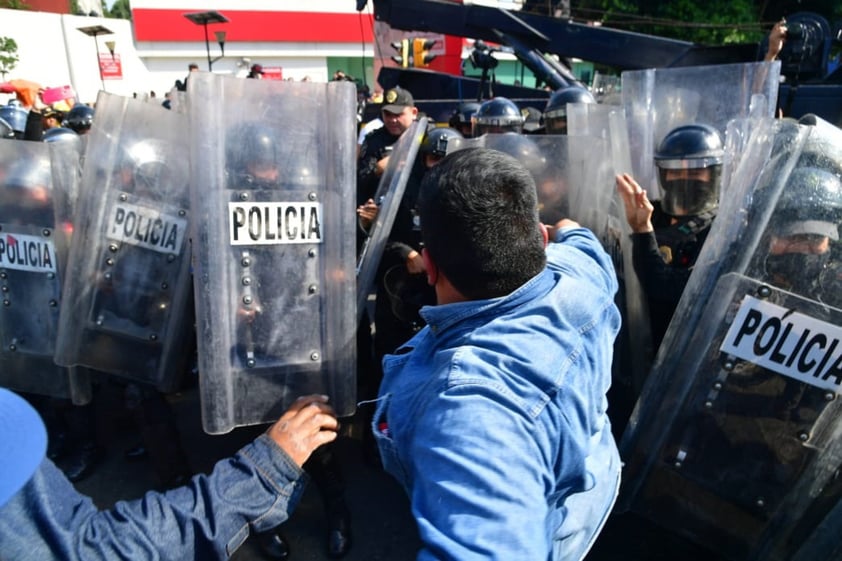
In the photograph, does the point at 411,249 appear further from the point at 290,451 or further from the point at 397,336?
the point at 290,451

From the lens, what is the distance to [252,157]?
1.69 m

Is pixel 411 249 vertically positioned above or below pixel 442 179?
below

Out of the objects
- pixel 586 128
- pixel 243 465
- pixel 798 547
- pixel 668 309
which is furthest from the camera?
pixel 586 128

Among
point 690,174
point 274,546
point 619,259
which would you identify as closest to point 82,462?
point 274,546

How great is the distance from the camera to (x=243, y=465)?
56.7 inches

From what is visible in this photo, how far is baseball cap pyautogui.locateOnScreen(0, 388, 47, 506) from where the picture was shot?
2.71ft

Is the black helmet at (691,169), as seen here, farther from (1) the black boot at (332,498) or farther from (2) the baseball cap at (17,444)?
(2) the baseball cap at (17,444)

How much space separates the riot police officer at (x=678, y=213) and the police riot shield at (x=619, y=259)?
2.6 inches

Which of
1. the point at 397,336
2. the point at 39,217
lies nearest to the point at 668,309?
the point at 397,336

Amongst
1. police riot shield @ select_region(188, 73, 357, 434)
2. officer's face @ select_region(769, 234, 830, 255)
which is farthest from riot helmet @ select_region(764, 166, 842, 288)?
police riot shield @ select_region(188, 73, 357, 434)

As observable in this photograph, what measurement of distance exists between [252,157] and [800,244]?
1.61 meters

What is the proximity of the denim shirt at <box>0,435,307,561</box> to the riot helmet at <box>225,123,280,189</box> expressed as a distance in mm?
758

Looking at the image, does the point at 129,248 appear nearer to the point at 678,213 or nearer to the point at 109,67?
the point at 678,213

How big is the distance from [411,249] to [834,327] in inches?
68.9
